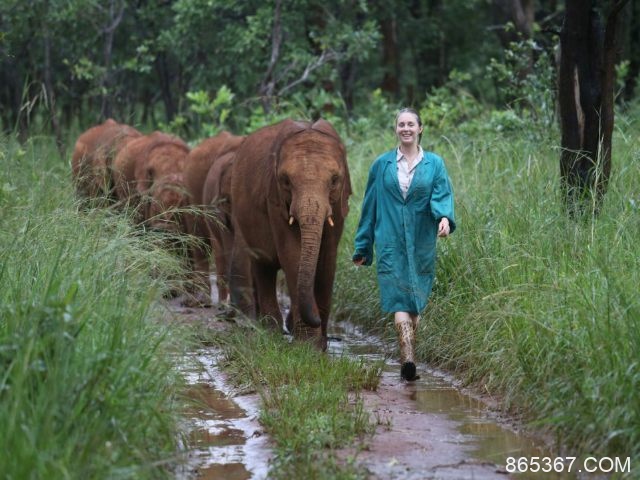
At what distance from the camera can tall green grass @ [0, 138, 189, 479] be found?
16.8 ft

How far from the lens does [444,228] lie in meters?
8.54

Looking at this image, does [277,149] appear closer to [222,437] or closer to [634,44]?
[222,437]

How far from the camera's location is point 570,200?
975cm

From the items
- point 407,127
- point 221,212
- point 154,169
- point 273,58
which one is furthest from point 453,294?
point 273,58

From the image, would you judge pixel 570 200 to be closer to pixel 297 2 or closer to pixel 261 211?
pixel 261 211

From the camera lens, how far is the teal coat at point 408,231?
29.1 ft

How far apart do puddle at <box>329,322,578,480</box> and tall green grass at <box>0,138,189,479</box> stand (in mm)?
1217

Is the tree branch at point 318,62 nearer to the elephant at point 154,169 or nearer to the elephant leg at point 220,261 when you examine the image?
the elephant at point 154,169

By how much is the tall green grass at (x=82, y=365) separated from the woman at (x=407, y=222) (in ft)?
5.81

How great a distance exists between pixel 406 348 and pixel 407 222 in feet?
2.99

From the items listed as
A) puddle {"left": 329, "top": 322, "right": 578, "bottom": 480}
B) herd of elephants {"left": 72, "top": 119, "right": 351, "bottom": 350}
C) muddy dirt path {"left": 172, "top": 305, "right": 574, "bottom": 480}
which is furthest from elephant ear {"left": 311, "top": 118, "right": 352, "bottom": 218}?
muddy dirt path {"left": 172, "top": 305, "right": 574, "bottom": 480}

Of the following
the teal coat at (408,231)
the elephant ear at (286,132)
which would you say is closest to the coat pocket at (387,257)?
the teal coat at (408,231)

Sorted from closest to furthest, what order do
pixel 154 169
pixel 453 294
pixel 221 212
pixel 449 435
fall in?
1. pixel 449 435
2. pixel 453 294
3. pixel 221 212
4. pixel 154 169

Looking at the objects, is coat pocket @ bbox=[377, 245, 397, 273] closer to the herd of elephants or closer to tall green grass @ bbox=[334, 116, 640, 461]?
the herd of elephants
